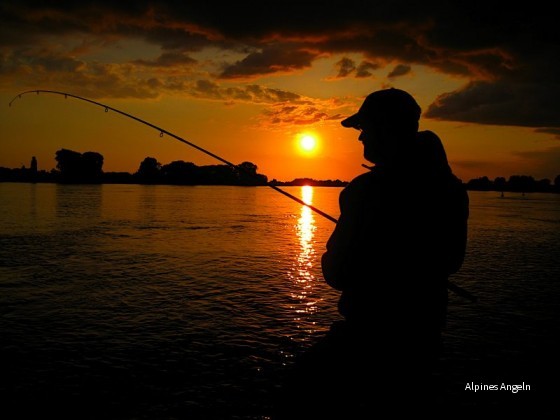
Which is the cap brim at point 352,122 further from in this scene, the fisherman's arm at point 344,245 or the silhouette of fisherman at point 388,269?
the fisherman's arm at point 344,245

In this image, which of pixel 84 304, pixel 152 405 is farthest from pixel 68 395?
pixel 84 304

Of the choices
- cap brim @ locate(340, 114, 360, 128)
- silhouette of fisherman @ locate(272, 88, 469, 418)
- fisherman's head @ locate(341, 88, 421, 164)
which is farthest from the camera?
cap brim @ locate(340, 114, 360, 128)

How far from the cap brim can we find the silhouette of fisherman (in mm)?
25

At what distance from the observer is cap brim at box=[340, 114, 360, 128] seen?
11.3 ft

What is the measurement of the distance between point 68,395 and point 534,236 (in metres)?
39.0

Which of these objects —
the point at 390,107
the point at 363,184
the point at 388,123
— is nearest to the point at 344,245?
the point at 363,184

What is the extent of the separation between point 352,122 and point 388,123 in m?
0.37

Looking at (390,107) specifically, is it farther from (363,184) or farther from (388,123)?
(363,184)

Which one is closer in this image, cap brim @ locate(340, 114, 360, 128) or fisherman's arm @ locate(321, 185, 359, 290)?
fisherman's arm @ locate(321, 185, 359, 290)

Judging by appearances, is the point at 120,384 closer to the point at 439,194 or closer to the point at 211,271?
the point at 439,194

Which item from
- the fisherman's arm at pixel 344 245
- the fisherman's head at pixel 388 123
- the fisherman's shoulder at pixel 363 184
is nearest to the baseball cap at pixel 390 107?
the fisherman's head at pixel 388 123

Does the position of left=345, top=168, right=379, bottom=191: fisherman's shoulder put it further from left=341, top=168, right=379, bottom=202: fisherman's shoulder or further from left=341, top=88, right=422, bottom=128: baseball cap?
left=341, top=88, right=422, bottom=128: baseball cap

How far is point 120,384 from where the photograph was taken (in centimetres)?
793

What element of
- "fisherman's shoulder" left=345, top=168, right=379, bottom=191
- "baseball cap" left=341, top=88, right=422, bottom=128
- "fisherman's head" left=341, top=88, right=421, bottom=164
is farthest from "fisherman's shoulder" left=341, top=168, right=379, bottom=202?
"baseball cap" left=341, top=88, right=422, bottom=128
